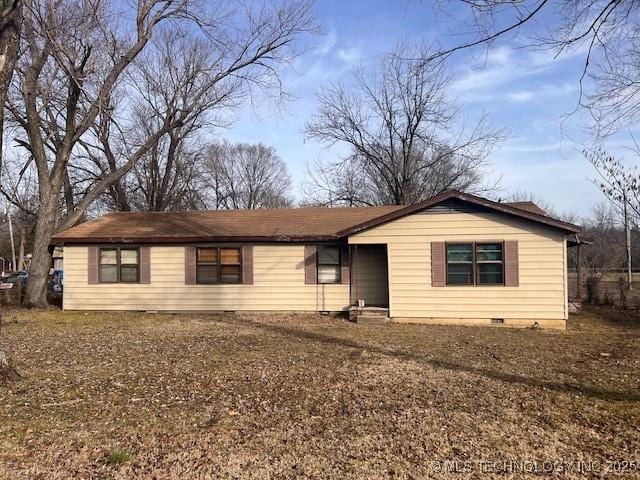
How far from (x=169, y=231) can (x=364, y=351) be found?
9109mm

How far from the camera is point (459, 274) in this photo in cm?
1336

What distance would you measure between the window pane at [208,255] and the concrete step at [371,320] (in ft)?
16.3

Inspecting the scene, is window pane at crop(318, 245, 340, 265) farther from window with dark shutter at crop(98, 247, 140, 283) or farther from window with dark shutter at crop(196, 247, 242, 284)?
window with dark shutter at crop(98, 247, 140, 283)

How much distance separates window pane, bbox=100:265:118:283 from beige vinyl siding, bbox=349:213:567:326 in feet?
25.9

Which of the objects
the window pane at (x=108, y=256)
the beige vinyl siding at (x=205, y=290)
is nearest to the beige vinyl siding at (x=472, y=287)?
the beige vinyl siding at (x=205, y=290)

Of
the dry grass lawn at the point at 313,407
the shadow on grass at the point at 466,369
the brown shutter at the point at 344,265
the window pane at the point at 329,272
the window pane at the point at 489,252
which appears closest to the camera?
the dry grass lawn at the point at 313,407

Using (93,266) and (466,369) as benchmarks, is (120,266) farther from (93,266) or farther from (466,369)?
(466,369)

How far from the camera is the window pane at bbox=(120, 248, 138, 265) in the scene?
15867mm

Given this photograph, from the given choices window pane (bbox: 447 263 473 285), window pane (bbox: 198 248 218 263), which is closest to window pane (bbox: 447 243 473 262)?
window pane (bbox: 447 263 473 285)

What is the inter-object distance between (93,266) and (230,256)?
4399mm

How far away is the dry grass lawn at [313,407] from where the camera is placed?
422cm

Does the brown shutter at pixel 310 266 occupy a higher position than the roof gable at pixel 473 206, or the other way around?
the roof gable at pixel 473 206

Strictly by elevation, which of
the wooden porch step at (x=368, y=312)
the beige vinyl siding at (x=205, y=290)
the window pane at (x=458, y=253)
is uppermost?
the window pane at (x=458, y=253)

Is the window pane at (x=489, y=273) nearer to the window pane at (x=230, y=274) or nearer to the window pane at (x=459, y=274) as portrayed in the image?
the window pane at (x=459, y=274)
